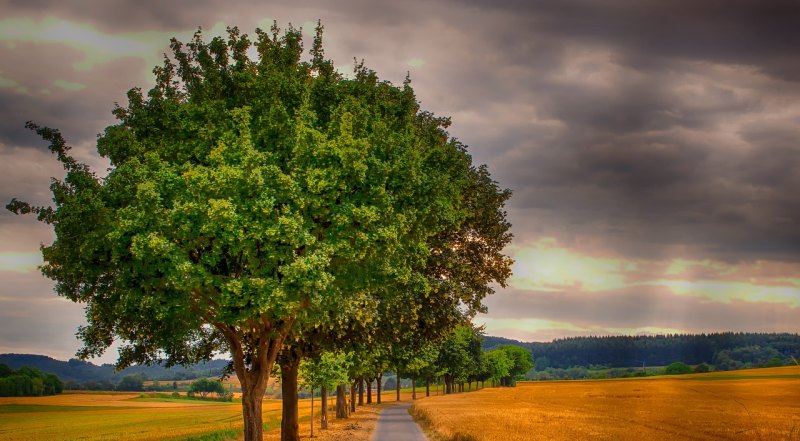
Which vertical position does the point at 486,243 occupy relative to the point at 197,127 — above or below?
below

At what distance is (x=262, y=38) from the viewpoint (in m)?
30.1

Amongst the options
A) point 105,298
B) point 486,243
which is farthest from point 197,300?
point 486,243

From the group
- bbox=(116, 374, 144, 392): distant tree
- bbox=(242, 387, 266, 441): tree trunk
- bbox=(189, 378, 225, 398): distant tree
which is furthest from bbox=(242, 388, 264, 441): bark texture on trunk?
bbox=(116, 374, 144, 392): distant tree

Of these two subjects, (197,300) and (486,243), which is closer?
(197,300)

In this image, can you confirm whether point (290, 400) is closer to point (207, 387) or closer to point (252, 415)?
point (252, 415)

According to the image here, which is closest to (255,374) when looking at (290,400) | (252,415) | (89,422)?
(252,415)

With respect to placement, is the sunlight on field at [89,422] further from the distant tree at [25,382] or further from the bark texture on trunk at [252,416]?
the bark texture on trunk at [252,416]

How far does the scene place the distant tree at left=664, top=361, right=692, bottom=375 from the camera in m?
178

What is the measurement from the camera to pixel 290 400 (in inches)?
1378

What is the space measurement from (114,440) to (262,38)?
34.6 m

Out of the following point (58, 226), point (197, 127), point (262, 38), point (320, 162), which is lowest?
point (58, 226)

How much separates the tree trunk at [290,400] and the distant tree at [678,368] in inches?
6344

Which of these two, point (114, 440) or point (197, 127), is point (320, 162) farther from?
point (114, 440)

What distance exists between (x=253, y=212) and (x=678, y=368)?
178 m
